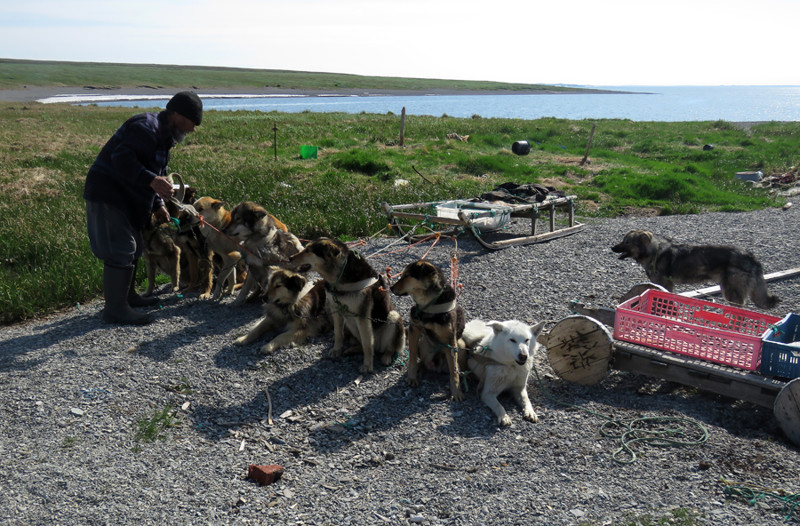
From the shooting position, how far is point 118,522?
4.24 meters

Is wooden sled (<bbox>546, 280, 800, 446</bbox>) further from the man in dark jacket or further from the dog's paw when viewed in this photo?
the man in dark jacket

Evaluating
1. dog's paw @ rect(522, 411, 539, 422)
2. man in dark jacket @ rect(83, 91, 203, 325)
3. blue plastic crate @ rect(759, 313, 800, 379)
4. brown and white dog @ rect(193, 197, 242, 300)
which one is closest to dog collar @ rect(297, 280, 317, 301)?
brown and white dog @ rect(193, 197, 242, 300)

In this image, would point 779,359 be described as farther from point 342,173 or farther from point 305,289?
point 342,173

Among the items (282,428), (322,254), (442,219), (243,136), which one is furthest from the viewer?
(243,136)

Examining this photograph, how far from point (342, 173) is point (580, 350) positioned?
45.8 ft

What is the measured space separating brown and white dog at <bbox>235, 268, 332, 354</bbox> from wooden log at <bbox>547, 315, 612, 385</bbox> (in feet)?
8.86

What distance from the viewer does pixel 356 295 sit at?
6.53 metres

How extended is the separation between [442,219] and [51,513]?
804 centimetres

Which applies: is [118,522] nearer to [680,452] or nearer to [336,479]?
[336,479]

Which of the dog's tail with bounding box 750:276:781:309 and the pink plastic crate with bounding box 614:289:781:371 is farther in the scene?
the dog's tail with bounding box 750:276:781:309

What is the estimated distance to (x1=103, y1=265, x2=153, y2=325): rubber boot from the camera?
7.54 meters

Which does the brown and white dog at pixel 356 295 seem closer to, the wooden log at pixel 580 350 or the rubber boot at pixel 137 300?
the wooden log at pixel 580 350

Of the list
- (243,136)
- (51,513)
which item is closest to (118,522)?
(51,513)

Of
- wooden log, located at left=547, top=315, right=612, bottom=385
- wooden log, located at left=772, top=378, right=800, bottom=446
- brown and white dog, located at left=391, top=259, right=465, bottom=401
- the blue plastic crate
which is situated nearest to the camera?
wooden log, located at left=772, top=378, right=800, bottom=446
